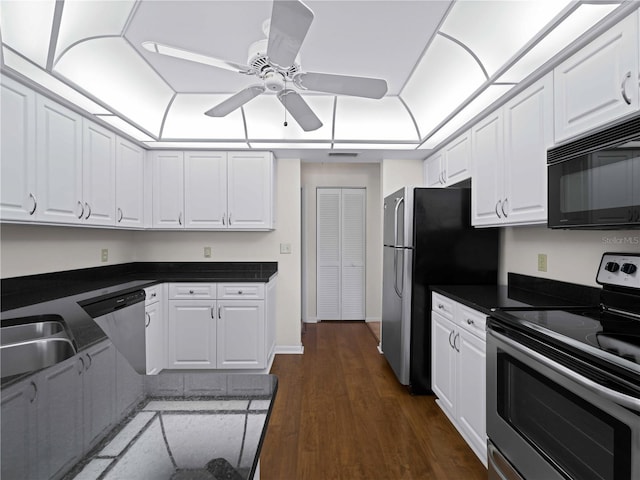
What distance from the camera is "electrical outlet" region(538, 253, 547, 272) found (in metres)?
2.25

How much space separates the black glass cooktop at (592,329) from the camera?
106cm

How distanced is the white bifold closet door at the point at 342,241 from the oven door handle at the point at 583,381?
372cm

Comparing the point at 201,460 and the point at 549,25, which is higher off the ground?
the point at 549,25

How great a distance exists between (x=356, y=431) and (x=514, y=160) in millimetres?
2131

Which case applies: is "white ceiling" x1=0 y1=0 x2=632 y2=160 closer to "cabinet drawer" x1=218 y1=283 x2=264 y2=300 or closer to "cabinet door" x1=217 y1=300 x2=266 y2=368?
"cabinet drawer" x1=218 y1=283 x2=264 y2=300

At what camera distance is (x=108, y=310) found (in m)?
2.24

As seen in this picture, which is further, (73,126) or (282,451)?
(73,126)

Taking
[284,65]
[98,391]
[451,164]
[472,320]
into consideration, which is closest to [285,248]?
[451,164]

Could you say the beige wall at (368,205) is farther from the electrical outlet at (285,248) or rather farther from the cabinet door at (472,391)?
the cabinet door at (472,391)

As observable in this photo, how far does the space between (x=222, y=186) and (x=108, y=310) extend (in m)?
1.69

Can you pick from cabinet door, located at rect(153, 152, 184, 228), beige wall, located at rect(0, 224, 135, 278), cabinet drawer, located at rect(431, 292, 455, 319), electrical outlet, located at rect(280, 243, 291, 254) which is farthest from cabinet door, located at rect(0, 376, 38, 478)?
electrical outlet, located at rect(280, 243, 291, 254)

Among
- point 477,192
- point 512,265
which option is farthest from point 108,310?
point 512,265

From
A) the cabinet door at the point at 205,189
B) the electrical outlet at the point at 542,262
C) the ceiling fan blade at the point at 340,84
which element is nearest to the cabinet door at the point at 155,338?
the cabinet door at the point at 205,189

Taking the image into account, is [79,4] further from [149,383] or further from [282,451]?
[282,451]
